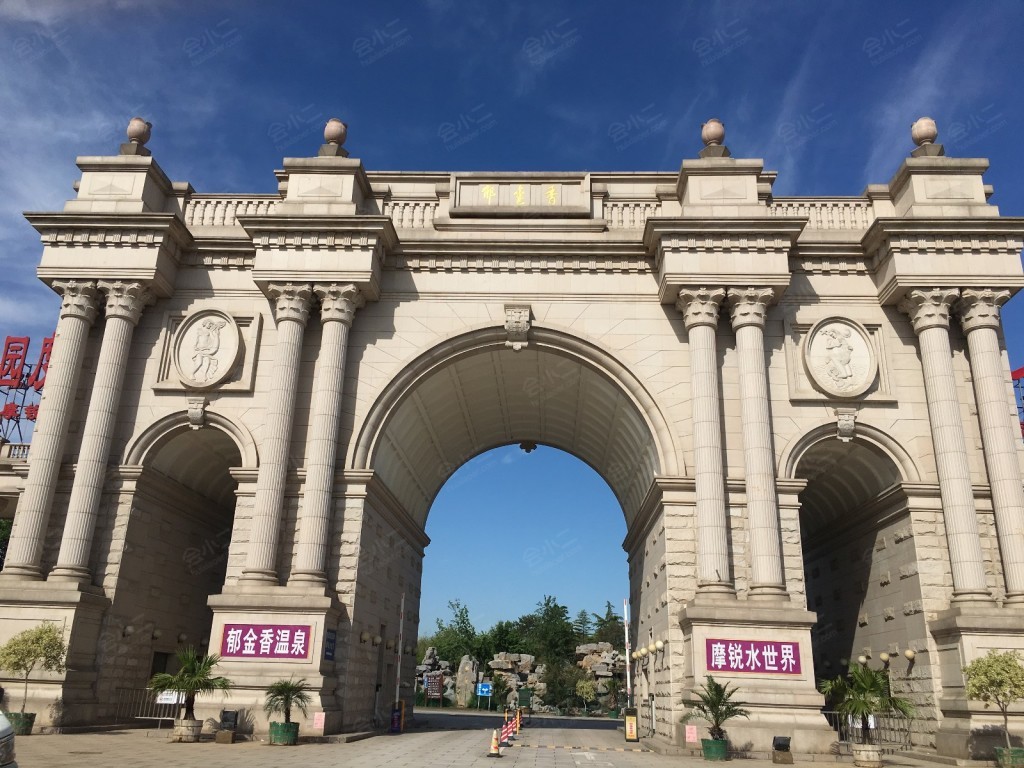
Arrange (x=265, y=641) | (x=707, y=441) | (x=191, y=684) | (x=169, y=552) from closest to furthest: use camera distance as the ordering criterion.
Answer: (x=191, y=684)
(x=265, y=641)
(x=707, y=441)
(x=169, y=552)

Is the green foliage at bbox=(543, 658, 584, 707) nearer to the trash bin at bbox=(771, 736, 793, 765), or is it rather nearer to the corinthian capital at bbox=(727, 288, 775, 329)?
the trash bin at bbox=(771, 736, 793, 765)

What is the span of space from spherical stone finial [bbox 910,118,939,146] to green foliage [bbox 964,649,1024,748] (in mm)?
14816

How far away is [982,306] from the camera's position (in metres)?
21.2

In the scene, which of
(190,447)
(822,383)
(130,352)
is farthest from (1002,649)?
(130,352)

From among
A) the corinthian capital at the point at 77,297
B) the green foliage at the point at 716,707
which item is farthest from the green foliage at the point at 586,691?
the corinthian capital at the point at 77,297

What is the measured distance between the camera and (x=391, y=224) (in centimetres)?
2255

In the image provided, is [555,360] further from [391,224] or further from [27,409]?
[27,409]

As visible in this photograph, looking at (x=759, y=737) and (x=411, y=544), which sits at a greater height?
(x=411, y=544)

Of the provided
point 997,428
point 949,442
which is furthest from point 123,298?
point 997,428

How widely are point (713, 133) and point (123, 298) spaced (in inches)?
720

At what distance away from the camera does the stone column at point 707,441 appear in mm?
19453

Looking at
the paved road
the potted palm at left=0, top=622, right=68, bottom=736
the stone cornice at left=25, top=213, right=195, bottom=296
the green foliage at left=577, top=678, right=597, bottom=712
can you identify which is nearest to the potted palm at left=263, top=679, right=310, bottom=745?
the paved road

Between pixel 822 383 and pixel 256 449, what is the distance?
15937 millimetres

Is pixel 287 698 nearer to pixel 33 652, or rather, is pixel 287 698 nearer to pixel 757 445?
pixel 33 652
